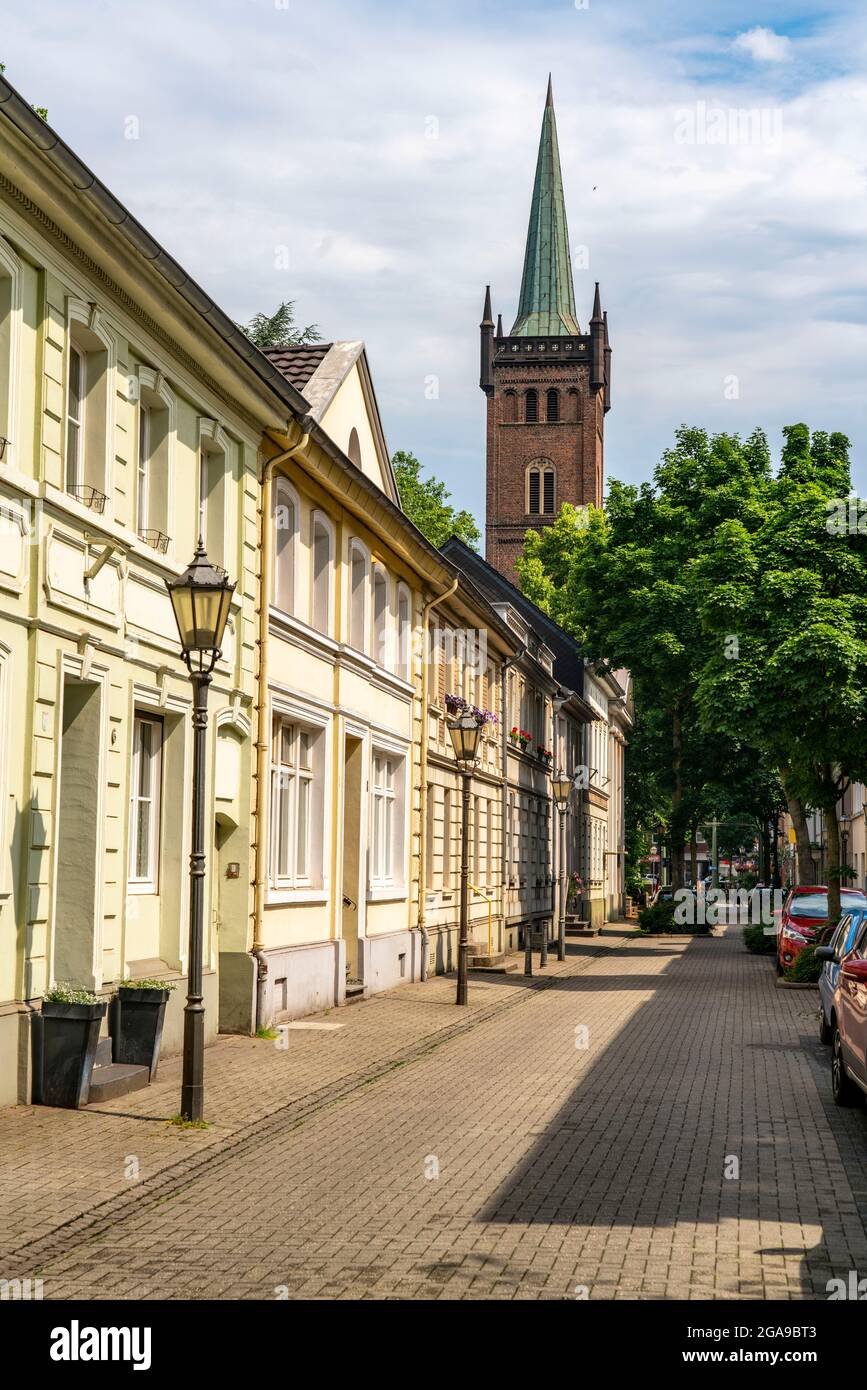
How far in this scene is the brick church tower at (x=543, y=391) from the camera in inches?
3912

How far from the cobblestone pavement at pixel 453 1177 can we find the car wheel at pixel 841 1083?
0.63ft

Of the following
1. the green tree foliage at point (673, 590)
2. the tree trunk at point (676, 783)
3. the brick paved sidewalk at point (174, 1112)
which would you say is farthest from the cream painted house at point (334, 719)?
the tree trunk at point (676, 783)

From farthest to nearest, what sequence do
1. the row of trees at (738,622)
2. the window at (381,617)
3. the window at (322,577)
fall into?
the row of trees at (738,622) < the window at (381,617) < the window at (322,577)

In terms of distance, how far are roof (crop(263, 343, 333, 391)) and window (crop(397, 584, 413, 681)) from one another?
4.16 meters

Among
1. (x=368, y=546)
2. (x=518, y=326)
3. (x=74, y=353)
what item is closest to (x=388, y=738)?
(x=368, y=546)

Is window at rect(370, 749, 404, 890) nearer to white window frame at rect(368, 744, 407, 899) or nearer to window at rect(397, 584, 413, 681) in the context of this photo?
white window frame at rect(368, 744, 407, 899)

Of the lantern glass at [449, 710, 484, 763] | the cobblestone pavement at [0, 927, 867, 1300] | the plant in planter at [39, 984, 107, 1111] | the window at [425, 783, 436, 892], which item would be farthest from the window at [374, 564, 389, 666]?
the plant in planter at [39, 984, 107, 1111]

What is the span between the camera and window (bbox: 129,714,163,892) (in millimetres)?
15367

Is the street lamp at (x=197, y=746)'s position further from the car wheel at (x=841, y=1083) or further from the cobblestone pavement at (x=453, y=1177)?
the car wheel at (x=841, y=1083)

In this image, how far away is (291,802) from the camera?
2008 cm

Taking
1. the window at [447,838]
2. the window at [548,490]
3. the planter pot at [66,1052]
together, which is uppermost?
the window at [548,490]

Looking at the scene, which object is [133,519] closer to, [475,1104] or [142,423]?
[142,423]

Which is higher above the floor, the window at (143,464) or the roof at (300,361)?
the roof at (300,361)

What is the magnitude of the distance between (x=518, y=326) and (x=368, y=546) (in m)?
82.7
